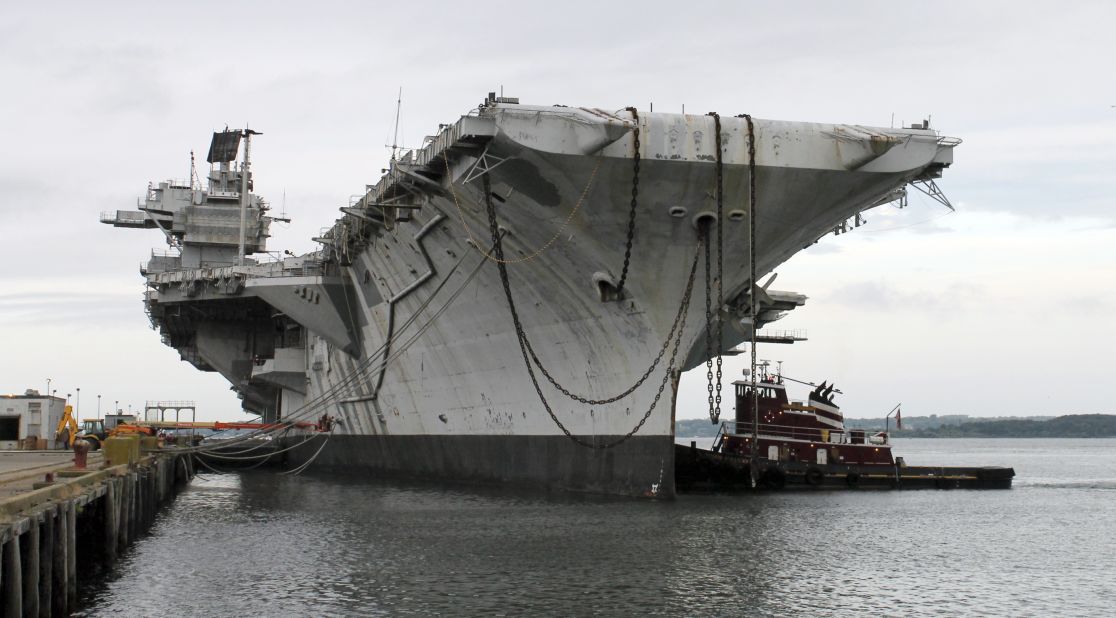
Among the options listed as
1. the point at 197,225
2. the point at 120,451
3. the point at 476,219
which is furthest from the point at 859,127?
the point at 197,225

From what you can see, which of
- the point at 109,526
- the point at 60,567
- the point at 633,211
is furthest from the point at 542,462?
the point at 60,567

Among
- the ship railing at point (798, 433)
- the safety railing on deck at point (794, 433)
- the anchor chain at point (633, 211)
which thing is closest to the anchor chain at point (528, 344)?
the anchor chain at point (633, 211)

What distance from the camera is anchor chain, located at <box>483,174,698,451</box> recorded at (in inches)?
723

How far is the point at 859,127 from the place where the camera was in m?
17.1

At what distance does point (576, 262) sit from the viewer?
18531mm

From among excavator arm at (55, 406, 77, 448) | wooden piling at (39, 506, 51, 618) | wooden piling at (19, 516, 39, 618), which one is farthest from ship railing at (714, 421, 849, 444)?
wooden piling at (19, 516, 39, 618)

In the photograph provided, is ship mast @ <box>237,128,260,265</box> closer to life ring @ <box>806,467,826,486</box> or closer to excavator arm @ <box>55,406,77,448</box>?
excavator arm @ <box>55,406,77,448</box>

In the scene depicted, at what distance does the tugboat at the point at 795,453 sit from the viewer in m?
26.4

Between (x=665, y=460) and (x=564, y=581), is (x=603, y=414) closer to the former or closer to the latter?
(x=665, y=460)

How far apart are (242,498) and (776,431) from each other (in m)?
13.7

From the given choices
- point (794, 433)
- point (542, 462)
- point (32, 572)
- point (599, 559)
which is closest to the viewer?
point (32, 572)

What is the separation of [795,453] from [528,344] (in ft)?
37.1

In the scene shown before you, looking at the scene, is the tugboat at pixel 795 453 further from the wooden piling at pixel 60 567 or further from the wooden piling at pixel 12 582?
the wooden piling at pixel 12 582

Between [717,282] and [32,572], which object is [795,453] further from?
[32,572]
